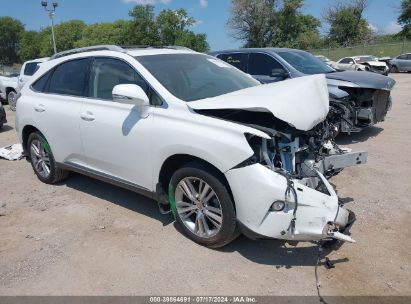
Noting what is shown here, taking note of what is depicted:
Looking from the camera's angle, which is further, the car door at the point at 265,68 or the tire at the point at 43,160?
the car door at the point at 265,68

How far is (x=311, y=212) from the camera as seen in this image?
10.6 ft

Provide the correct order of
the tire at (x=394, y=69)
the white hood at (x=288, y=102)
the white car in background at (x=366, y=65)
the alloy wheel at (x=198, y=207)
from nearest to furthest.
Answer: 1. the white hood at (x=288, y=102)
2. the alloy wheel at (x=198, y=207)
3. the white car in background at (x=366, y=65)
4. the tire at (x=394, y=69)

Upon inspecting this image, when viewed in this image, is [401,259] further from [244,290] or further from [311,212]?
[244,290]

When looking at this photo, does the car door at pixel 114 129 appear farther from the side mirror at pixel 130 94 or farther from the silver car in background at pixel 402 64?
the silver car in background at pixel 402 64

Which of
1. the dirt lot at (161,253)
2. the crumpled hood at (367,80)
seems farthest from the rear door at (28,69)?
the crumpled hood at (367,80)

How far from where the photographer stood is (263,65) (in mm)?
8625

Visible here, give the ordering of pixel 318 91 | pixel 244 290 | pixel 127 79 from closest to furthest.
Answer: pixel 244 290, pixel 318 91, pixel 127 79

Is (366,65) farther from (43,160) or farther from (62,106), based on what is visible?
(62,106)

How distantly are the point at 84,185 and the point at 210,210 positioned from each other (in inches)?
106

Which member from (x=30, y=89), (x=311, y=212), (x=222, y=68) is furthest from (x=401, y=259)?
(x=30, y=89)

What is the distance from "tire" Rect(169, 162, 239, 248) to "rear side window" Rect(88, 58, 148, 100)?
46.1 inches

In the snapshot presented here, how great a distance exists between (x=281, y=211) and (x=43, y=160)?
3.81 meters

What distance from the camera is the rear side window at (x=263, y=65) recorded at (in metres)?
8.38

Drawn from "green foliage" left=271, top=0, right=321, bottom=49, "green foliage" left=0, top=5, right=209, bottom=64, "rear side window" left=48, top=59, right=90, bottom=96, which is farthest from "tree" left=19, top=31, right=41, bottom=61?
"rear side window" left=48, top=59, right=90, bottom=96
